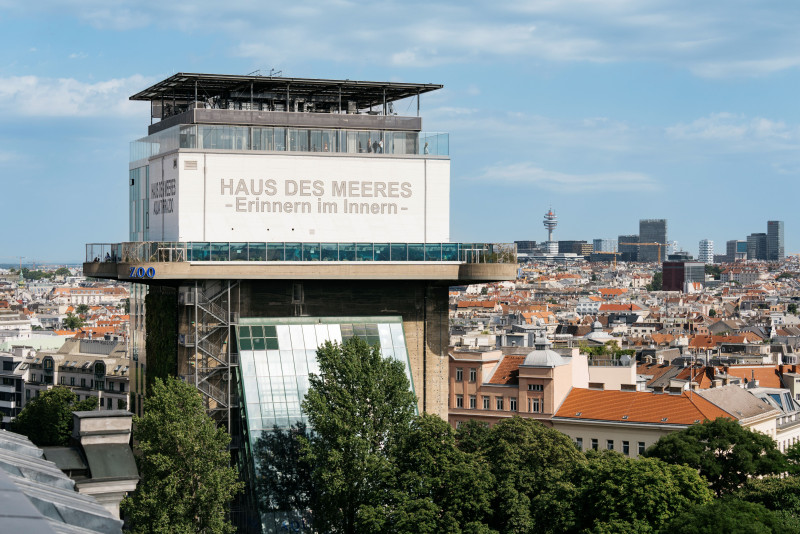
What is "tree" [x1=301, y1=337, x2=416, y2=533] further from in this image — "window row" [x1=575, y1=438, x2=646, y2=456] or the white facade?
"window row" [x1=575, y1=438, x2=646, y2=456]

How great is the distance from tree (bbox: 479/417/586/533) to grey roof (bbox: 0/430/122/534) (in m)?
37.4

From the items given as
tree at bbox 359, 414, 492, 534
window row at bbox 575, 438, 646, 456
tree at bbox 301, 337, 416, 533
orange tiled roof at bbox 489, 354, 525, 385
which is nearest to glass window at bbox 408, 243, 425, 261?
tree at bbox 301, 337, 416, 533

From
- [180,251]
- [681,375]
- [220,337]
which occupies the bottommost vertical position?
[681,375]

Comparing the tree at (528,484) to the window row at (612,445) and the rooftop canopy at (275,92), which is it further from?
the window row at (612,445)

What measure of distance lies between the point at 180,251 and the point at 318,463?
49.8 feet

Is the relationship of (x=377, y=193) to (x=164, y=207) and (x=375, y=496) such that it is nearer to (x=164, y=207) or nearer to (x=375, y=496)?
(x=164, y=207)

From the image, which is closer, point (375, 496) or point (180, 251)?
point (375, 496)

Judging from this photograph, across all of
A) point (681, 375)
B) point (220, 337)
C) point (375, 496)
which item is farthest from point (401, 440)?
point (681, 375)

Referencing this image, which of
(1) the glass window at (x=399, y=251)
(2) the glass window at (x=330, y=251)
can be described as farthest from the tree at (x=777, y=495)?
(2) the glass window at (x=330, y=251)

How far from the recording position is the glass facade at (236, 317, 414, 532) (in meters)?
67.6

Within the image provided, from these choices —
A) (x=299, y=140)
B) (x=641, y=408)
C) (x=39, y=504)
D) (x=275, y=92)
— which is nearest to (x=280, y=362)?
(x=299, y=140)

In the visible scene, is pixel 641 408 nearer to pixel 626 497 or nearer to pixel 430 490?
pixel 626 497

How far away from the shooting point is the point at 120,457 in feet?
137

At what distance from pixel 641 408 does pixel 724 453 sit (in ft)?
76.0
